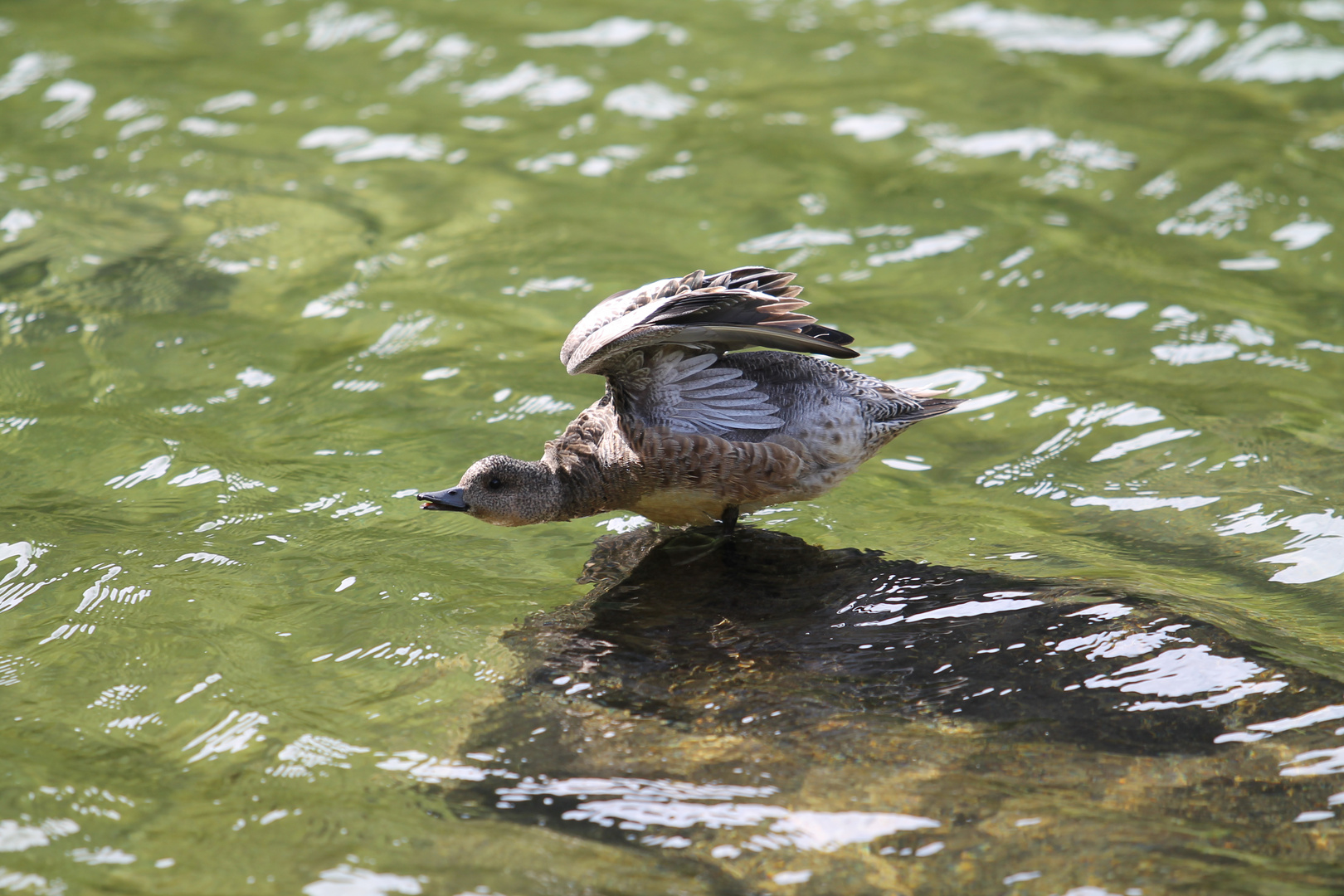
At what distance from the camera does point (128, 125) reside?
9828mm

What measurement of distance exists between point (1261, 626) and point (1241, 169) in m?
5.54

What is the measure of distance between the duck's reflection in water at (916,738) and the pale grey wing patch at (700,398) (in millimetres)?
666

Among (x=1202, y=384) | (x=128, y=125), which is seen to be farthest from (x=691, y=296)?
(x=128, y=125)

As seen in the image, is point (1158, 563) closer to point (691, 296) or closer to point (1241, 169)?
point (691, 296)

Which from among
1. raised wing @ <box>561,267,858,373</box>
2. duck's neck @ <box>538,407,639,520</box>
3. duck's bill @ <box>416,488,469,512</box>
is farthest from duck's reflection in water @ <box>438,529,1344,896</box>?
raised wing @ <box>561,267,858,373</box>

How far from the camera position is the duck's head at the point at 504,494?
199 inches

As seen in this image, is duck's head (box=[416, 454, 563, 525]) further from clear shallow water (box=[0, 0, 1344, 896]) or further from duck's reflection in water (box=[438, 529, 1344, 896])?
duck's reflection in water (box=[438, 529, 1344, 896])

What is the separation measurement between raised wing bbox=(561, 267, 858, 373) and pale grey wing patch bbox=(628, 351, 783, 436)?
0.10 meters

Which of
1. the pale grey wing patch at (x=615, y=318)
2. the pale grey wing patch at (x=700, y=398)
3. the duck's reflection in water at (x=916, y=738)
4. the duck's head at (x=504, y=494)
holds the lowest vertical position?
the duck's reflection in water at (x=916, y=738)

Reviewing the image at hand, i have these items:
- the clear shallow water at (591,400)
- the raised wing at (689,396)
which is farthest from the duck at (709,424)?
the clear shallow water at (591,400)

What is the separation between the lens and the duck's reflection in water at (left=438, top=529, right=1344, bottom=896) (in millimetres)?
3469

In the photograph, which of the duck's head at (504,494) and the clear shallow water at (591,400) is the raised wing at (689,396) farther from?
the clear shallow water at (591,400)

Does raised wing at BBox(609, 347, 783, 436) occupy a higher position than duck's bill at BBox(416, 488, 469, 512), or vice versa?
raised wing at BBox(609, 347, 783, 436)

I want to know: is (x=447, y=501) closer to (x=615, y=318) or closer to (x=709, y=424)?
(x=615, y=318)
